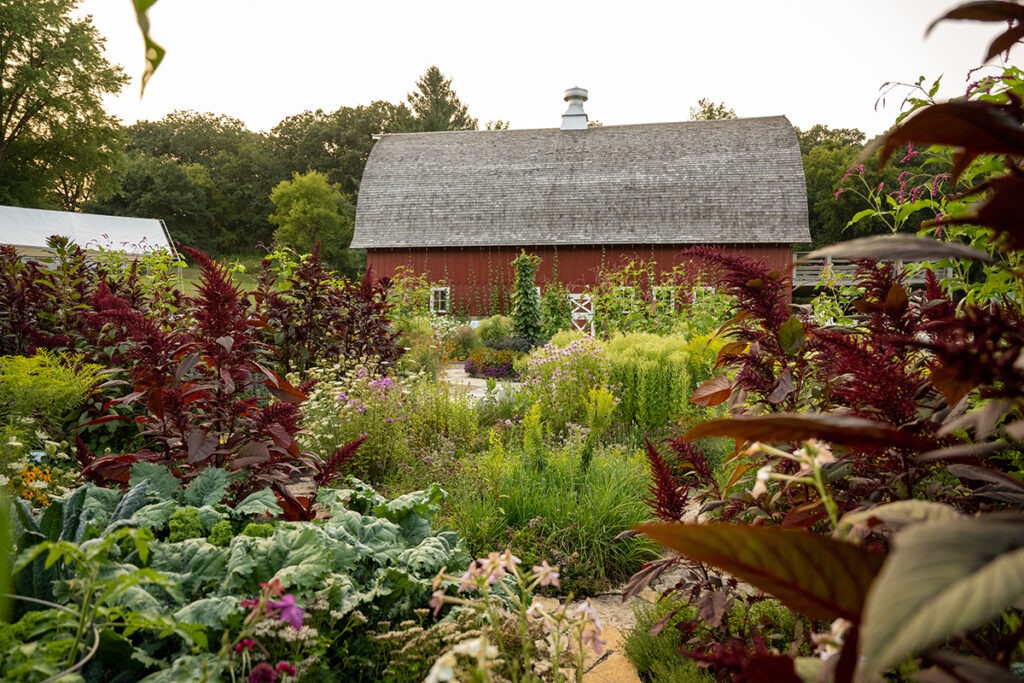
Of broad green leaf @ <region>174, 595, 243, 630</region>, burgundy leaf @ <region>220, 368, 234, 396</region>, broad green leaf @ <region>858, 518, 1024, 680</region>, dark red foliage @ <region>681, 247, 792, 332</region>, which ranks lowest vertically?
broad green leaf @ <region>174, 595, 243, 630</region>

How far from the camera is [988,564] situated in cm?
50

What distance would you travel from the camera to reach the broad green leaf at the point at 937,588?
436 millimetres

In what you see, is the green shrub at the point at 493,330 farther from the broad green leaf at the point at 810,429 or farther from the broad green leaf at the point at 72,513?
the broad green leaf at the point at 810,429

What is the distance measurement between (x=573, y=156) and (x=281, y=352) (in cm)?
1669

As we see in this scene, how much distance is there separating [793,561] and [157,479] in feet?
7.98

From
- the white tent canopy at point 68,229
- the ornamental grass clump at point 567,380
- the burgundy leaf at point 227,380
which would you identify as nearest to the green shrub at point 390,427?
the ornamental grass clump at point 567,380

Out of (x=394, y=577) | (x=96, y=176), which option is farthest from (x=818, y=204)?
(x=394, y=577)

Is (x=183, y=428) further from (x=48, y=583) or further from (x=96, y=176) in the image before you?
(x=96, y=176)

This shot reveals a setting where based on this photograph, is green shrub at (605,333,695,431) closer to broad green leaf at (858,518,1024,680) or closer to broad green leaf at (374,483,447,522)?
broad green leaf at (374,483,447,522)

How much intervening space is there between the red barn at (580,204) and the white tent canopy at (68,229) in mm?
6112

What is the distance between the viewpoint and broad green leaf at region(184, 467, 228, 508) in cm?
241

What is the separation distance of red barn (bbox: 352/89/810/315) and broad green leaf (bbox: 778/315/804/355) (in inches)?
634

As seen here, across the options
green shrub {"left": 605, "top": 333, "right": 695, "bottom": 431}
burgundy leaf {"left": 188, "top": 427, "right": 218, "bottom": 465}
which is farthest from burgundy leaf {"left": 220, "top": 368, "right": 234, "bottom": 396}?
green shrub {"left": 605, "top": 333, "right": 695, "bottom": 431}

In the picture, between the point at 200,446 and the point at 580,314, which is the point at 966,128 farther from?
the point at 580,314
